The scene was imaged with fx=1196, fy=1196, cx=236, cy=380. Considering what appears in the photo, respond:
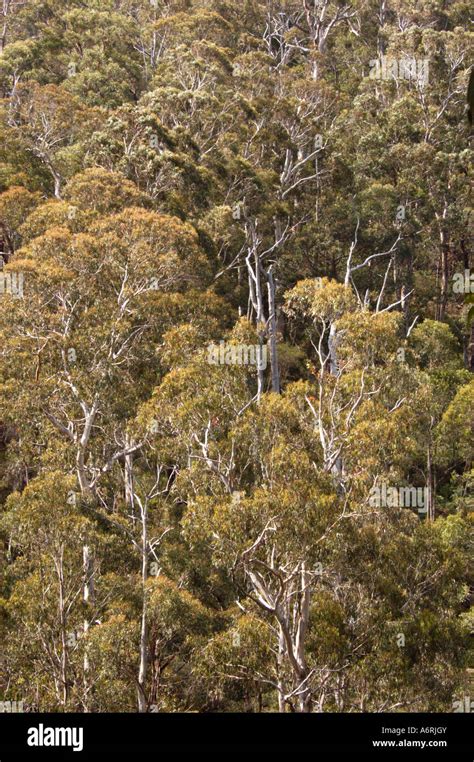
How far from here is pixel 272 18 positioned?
47500 mm

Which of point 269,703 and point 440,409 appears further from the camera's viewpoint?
point 440,409

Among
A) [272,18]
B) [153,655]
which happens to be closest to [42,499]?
[153,655]

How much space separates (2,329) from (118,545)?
4.97 metres

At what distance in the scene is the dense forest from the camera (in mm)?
17391

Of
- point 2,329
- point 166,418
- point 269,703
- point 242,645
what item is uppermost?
point 2,329

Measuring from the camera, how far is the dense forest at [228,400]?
17.4 meters

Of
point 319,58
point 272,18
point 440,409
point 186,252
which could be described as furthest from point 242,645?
point 272,18

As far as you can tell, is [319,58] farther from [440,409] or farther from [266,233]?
[440,409]

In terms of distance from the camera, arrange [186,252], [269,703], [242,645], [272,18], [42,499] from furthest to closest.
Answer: [272,18]
[186,252]
[269,703]
[42,499]
[242,645]

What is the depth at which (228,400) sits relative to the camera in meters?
18.3

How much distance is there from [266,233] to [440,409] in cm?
736

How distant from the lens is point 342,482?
18047 millimetres
